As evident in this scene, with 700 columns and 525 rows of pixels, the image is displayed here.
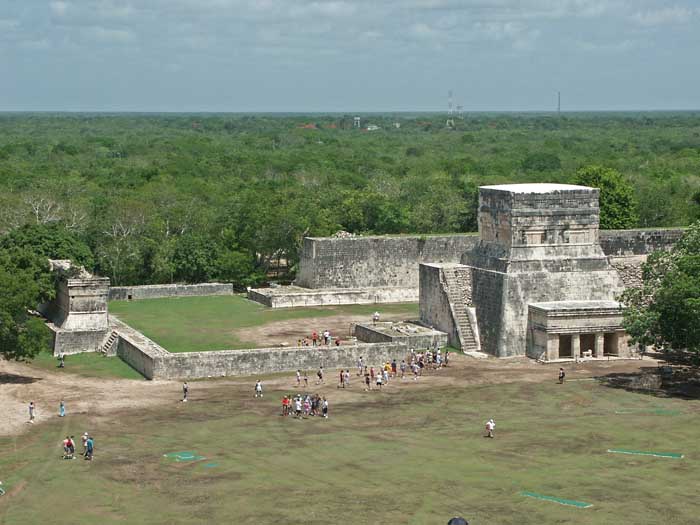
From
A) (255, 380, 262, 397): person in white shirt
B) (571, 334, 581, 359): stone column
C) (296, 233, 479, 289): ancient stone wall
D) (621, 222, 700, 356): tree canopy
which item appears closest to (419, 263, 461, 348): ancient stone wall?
(571, 334, 581, 359): stone column

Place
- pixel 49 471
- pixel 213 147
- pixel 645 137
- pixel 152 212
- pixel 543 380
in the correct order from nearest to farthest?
pixel 49 471
pixel 543 380
pixel 152 212
pixel 213 147
pixel 645 137

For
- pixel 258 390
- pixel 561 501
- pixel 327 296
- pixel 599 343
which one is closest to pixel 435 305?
pixel 599 343

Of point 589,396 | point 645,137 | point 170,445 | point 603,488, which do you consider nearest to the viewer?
point 603,488

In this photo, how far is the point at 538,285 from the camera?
109 feet

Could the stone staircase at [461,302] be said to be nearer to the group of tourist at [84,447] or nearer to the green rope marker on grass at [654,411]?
the green rope marker on grass at [654,411]

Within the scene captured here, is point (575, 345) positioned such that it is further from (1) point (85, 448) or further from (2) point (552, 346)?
(1) point (85, 448)

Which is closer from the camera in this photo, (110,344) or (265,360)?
(265,360)

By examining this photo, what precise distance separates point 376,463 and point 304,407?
4.45 m

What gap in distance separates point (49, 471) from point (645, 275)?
1670cm

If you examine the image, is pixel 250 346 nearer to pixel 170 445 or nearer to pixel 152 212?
pixel 170 445

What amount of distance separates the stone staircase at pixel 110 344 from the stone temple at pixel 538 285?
30.6 ft

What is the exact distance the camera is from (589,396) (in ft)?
91.9

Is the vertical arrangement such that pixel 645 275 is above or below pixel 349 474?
above

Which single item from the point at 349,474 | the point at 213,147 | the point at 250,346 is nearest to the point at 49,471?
the point at 349,474
